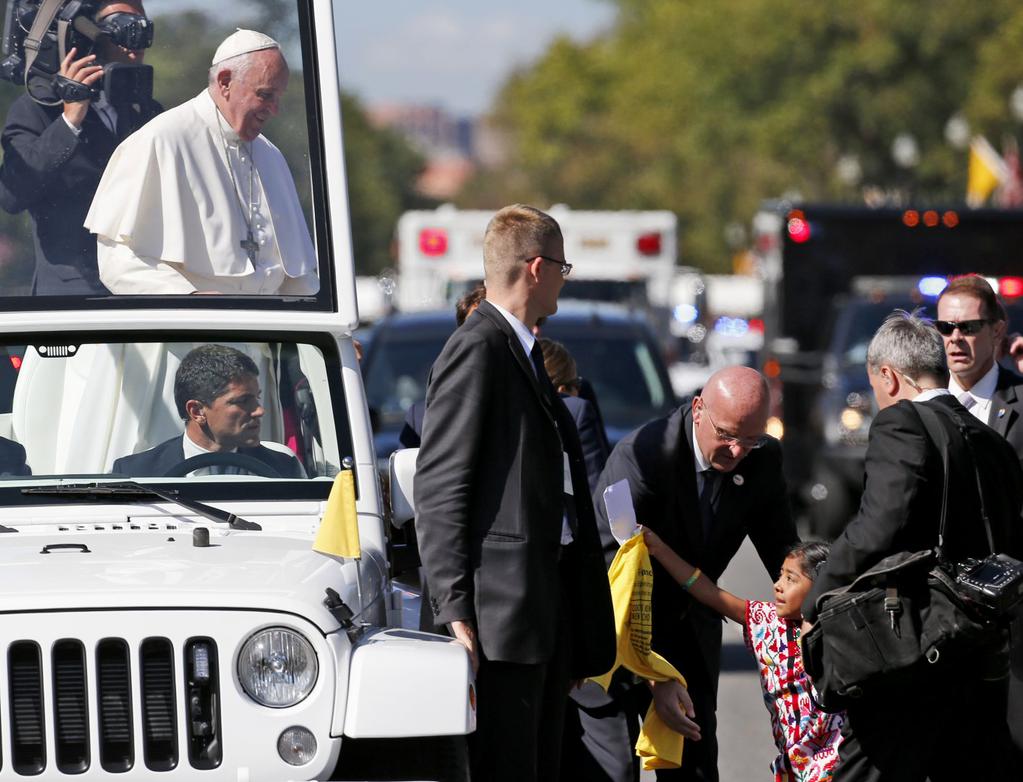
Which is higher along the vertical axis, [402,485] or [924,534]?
[402,485]

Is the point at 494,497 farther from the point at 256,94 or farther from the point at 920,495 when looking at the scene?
the point at 256,94

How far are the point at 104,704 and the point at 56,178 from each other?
1963mm

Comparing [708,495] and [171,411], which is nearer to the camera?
[171,411]

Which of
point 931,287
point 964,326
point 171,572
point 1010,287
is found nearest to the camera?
point 171,572

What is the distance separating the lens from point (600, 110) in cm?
8300

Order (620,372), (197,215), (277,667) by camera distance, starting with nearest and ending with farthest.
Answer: (277,667) → (197,215) → (620,372)

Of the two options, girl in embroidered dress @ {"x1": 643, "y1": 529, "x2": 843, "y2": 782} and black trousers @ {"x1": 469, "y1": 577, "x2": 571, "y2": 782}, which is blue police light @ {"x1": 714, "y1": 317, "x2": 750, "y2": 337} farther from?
black trousers @ {"x1": 469, "y1": 577, "x2": 571, "y2": 782}

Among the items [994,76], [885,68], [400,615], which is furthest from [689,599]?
[885,68]

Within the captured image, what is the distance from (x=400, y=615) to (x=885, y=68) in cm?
4878

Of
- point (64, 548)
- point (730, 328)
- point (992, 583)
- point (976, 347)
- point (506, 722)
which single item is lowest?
point (506, 722)

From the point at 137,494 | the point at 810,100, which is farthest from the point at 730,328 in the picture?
the point at 137,494

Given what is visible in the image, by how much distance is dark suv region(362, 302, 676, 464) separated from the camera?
36.8 ft

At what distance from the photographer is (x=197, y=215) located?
5598 millimetres

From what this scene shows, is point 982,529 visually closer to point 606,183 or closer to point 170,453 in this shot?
point 170,453
